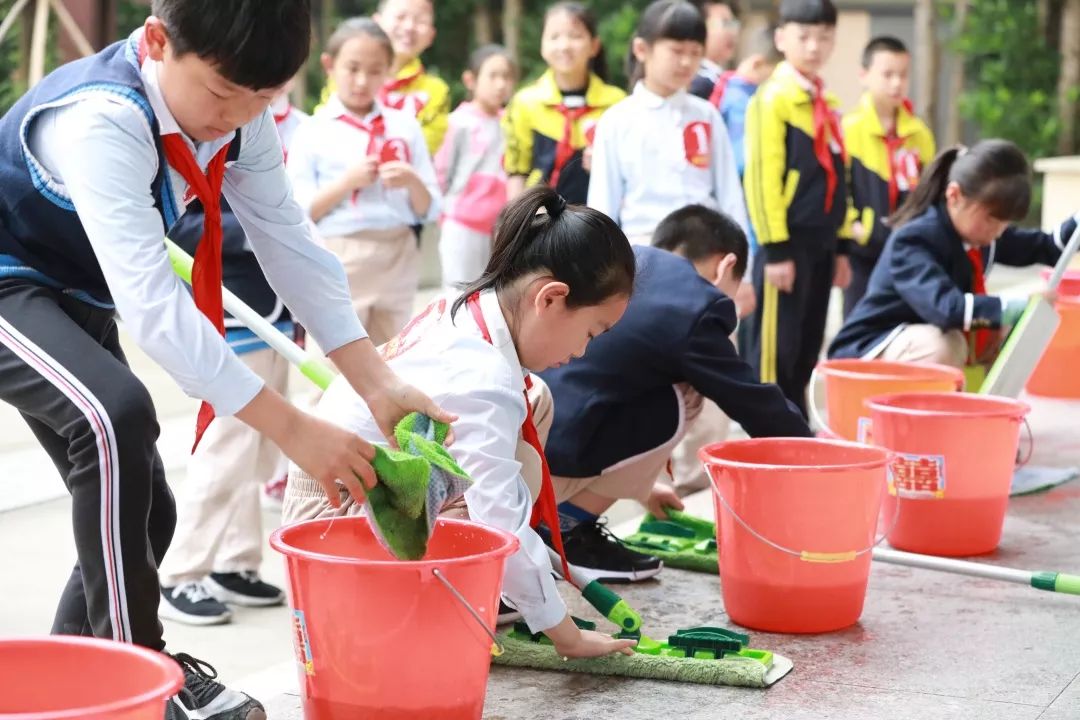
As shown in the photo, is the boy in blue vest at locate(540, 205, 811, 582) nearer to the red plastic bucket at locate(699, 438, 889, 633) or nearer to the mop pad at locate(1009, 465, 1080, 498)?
the red plastic bucket at locate(699, 438, 889, 633)

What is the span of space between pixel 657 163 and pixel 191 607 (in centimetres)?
216

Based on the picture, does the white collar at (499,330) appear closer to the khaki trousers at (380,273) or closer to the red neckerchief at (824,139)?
the khaki trousers at (380,273)

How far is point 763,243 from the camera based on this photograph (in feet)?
17.9

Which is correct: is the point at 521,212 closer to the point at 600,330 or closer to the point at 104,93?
the point at 600,330

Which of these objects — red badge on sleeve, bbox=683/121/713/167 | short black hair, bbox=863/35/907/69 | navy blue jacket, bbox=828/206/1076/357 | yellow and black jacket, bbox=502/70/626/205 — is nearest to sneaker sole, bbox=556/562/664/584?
navy blue jacket, bbox=828/206/1076/357

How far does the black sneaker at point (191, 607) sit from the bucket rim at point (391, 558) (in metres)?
1.30

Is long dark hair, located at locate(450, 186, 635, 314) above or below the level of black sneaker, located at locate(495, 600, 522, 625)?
above

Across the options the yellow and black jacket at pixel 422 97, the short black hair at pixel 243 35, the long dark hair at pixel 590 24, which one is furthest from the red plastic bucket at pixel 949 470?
the yellow and black jacket at pixel 422 97

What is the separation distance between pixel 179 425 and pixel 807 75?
2676 mm

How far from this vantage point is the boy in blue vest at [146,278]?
1996 mm

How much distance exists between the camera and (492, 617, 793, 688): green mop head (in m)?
2.68

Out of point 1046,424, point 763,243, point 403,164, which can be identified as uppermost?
point 403,164

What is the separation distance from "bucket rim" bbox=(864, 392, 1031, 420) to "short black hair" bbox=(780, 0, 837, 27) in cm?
231

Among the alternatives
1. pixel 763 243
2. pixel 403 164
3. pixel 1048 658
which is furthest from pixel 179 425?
pixel 1048 658
